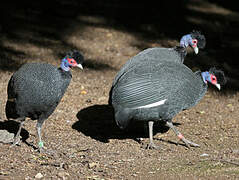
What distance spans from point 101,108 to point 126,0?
5.03 metres

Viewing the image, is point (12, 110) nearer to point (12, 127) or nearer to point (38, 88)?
point (38, 88)

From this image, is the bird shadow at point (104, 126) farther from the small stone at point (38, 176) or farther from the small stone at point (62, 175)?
the small stone at point (38, 176)

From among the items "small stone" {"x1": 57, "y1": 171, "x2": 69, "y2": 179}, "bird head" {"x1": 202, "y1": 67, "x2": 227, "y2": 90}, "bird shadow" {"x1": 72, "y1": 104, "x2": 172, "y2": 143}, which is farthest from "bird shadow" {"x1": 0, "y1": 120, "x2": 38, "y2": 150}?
"bird head" {"x1": 202, "y1": 67, "x2": 227, "y2": 90}

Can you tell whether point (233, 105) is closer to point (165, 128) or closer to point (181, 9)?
point (165, 128)

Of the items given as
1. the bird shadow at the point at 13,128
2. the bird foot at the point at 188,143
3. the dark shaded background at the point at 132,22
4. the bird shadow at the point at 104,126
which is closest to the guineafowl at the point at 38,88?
the bird shadow at the point at 13,128

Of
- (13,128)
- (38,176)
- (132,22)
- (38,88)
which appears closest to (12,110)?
(38,88)

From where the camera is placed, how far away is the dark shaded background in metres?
8.20

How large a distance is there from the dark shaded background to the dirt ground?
57 millimetres

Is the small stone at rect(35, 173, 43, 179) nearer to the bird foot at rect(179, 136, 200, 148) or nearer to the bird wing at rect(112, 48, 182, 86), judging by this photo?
the bird wing at rect(112, 48, 182, 86)

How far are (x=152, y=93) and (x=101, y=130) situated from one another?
1.10 meters

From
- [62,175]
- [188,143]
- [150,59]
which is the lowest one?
[188,143]

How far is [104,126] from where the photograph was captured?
5.94 metres

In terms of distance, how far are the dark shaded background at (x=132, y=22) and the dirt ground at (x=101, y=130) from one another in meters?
0.06

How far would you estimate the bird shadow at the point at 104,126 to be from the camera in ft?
18.6
